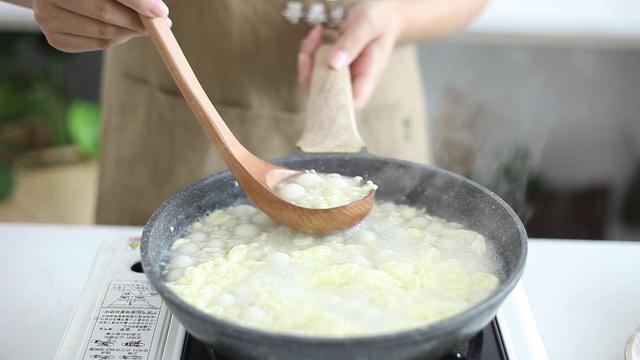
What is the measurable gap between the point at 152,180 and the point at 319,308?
0.95 meters

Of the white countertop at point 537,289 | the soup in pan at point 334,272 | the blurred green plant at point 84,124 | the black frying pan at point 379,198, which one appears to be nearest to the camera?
the black frying pan at point 379,198

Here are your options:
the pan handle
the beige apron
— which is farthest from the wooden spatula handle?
the beige apron

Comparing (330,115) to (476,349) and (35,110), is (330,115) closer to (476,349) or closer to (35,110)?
(476,349)

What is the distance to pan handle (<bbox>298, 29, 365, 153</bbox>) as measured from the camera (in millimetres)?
1138

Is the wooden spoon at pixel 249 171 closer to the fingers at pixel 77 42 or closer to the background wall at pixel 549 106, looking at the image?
the fingers at pixel 77 42

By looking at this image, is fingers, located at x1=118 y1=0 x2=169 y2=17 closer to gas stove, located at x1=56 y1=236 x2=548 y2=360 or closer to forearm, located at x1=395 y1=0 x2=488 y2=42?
gas stove, located at x1=56 y1=236 x2=548 y2=360

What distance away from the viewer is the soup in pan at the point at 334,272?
0.81m

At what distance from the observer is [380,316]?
0.81 meters

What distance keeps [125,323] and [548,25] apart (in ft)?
5.49

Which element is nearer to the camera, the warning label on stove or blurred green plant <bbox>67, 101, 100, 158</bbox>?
the warning label on stove

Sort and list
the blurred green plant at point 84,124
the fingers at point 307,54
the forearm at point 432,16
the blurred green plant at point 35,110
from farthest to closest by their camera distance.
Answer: the blurred green plant at point 84,124 → the blurred green plant at point 35,110 → the forearm at point 432,16 → the fingers at point 307,54

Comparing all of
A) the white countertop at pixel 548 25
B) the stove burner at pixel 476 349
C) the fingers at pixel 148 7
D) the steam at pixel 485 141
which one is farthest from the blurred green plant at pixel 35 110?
the stove burner at pixel 476 349

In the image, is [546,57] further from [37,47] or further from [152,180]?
[37,47]

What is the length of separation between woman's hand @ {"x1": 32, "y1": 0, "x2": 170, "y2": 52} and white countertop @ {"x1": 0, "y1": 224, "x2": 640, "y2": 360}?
317mm
